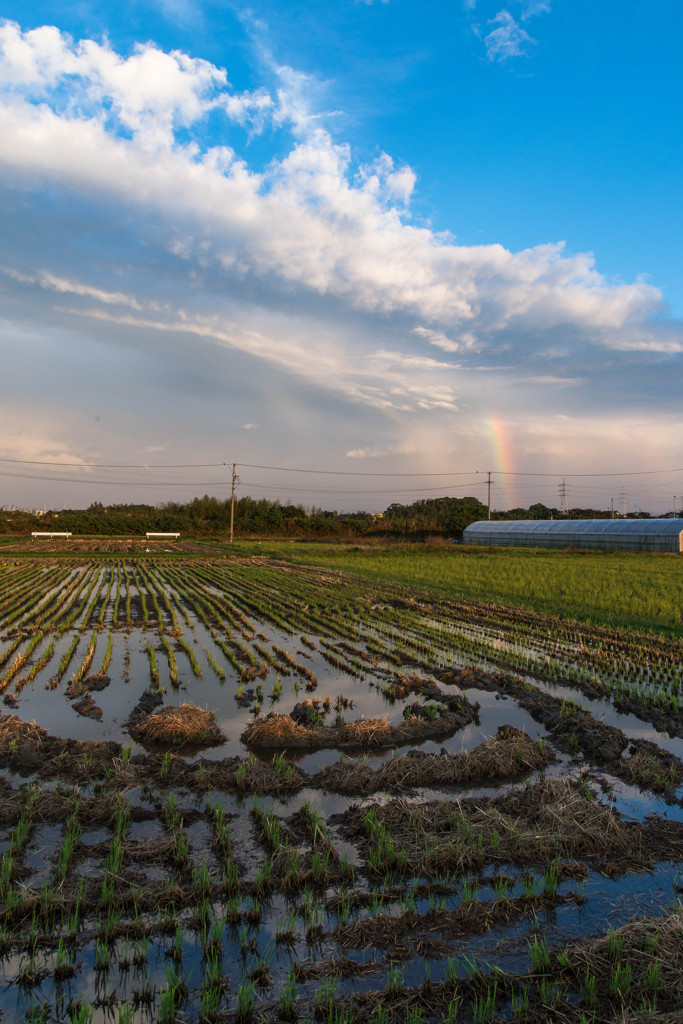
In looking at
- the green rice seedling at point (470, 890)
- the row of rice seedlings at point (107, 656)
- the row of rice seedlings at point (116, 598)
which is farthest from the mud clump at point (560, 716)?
the row of rice seedlings at point (116, 598)

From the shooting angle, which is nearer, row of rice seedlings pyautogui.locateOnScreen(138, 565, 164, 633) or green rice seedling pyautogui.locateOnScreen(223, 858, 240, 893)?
green rice seedling pyautogui.locateOnScreen(223, 858, 240, 893)

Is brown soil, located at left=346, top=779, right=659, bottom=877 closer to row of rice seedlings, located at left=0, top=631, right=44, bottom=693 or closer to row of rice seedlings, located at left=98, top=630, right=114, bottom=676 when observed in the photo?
row of rice seedlings, located at left=98, top=630, right=114, bottom=676

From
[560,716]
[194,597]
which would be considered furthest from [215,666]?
[194,597]

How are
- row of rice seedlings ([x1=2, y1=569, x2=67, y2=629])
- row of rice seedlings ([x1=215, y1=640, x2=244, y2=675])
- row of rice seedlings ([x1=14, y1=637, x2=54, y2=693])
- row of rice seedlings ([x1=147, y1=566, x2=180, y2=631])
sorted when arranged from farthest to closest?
row of rice seedlings ([x1=147, y1=566, x2=180, y2=631])
row of rice seedlings ([x1=2, y1=569, x2=67, y2=629])
row of rice seedlings ([x1=215, y1=640, x2=244, y2=675])
row of rice seedlings ([x1=14, y1=637, x2=54, y2=693])

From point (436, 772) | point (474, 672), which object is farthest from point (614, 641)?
point (436, 772)

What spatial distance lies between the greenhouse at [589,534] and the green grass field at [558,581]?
3526 millimetres

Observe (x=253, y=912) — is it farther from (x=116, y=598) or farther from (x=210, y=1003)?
(x=116, y=598)

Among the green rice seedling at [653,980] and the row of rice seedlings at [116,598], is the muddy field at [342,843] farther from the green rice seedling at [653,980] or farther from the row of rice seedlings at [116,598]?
the row of rice seedlings at [116,598]

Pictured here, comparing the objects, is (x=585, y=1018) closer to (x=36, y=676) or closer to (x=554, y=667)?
(x=554, y=667)

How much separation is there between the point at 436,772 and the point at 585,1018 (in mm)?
2535

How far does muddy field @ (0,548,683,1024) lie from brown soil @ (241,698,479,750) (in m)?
0.03

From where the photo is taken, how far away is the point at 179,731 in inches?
232

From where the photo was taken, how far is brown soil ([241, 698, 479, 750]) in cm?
590

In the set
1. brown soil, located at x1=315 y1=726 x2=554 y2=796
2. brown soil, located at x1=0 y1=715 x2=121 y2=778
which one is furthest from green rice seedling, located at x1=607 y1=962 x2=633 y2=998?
brown soil, located at x1=0 y1=715 x2=121 y2=778
